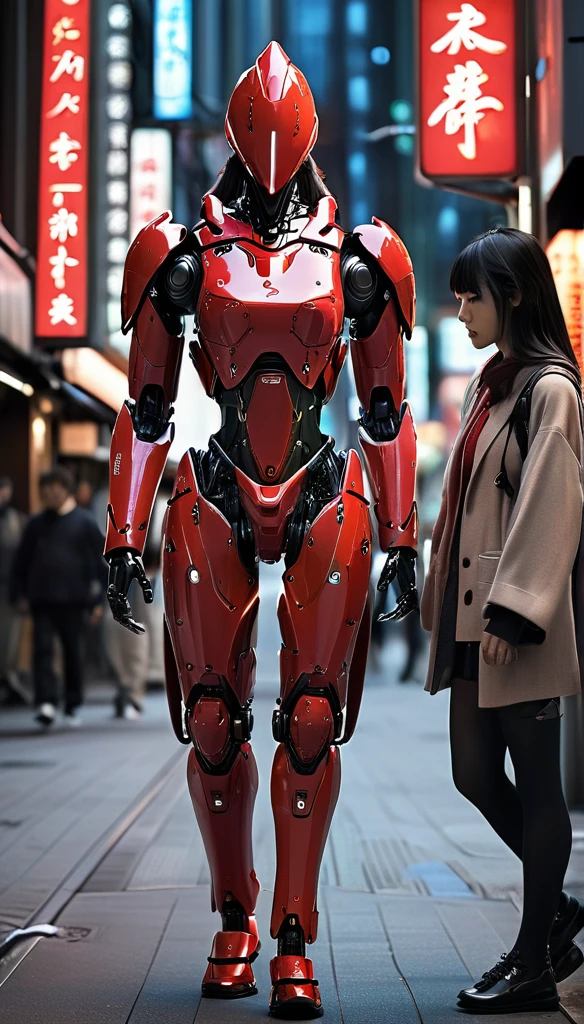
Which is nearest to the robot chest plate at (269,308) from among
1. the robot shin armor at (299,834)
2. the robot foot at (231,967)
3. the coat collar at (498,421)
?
the coat collar at (498,421)

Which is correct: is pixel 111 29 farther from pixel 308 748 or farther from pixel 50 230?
pixel 308 748

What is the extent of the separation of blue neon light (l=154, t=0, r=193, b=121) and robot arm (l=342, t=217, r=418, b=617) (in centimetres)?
1206

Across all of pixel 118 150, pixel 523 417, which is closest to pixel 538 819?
pixel 523 417

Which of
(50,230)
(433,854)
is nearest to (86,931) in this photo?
(433,854)

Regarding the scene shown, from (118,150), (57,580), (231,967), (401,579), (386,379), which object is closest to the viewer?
(231,967)

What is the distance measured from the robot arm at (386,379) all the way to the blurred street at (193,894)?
945 mm

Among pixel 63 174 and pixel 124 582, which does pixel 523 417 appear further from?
pixel 63 174

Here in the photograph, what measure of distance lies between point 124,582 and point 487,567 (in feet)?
2.95

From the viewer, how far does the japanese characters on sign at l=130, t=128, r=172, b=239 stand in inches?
590

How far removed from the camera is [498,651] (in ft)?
9.70

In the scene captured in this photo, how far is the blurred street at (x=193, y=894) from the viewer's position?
10.4ft

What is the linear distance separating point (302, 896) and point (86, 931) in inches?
37.3

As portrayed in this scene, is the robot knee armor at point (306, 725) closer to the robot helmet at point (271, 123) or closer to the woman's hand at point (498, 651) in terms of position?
the woman's hand at point (498, 651)

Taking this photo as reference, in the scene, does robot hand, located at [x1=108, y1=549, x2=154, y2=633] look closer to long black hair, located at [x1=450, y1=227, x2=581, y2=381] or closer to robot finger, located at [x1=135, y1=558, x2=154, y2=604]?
robot finger, located at [x1=135, y1=558, x2=154, y2=604]
